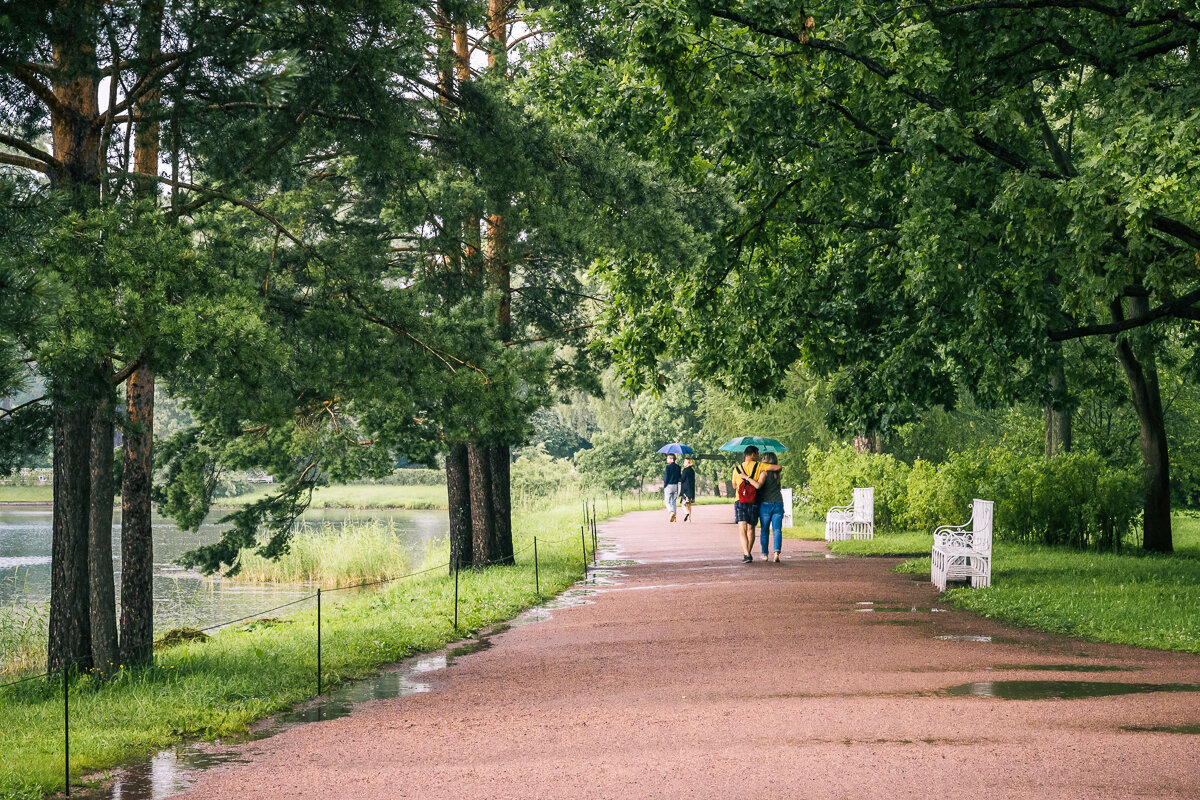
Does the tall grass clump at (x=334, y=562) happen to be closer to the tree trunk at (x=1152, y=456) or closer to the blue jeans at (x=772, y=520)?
the blue jeans at (x=772, y=520)

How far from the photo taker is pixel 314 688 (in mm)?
9352

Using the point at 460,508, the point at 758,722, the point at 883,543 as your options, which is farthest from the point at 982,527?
the point at 460,508

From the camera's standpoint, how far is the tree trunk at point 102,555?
1005 centimetres

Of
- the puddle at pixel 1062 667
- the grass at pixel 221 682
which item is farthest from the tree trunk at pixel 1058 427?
the puddle at pixel 1062 667

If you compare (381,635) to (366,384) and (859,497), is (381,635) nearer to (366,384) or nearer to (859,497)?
(366,384)

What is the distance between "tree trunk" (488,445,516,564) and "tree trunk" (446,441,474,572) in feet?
1.67

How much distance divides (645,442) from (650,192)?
37.5 m

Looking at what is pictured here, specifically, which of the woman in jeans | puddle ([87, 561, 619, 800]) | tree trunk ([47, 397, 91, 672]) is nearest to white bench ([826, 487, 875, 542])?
the woman in jeans

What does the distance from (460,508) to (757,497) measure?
545 cm

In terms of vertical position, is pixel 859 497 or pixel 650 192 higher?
pixel 650 192

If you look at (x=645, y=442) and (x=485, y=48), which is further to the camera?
(x=645, y=442)

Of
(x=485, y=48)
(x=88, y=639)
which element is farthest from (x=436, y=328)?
(x=485, y=48)

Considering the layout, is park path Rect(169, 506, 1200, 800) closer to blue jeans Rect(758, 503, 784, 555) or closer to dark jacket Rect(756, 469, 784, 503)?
dark jacket Rect(756, 469, 784, 503)

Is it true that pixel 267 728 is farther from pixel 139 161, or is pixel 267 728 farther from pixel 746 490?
pixel 746 490
